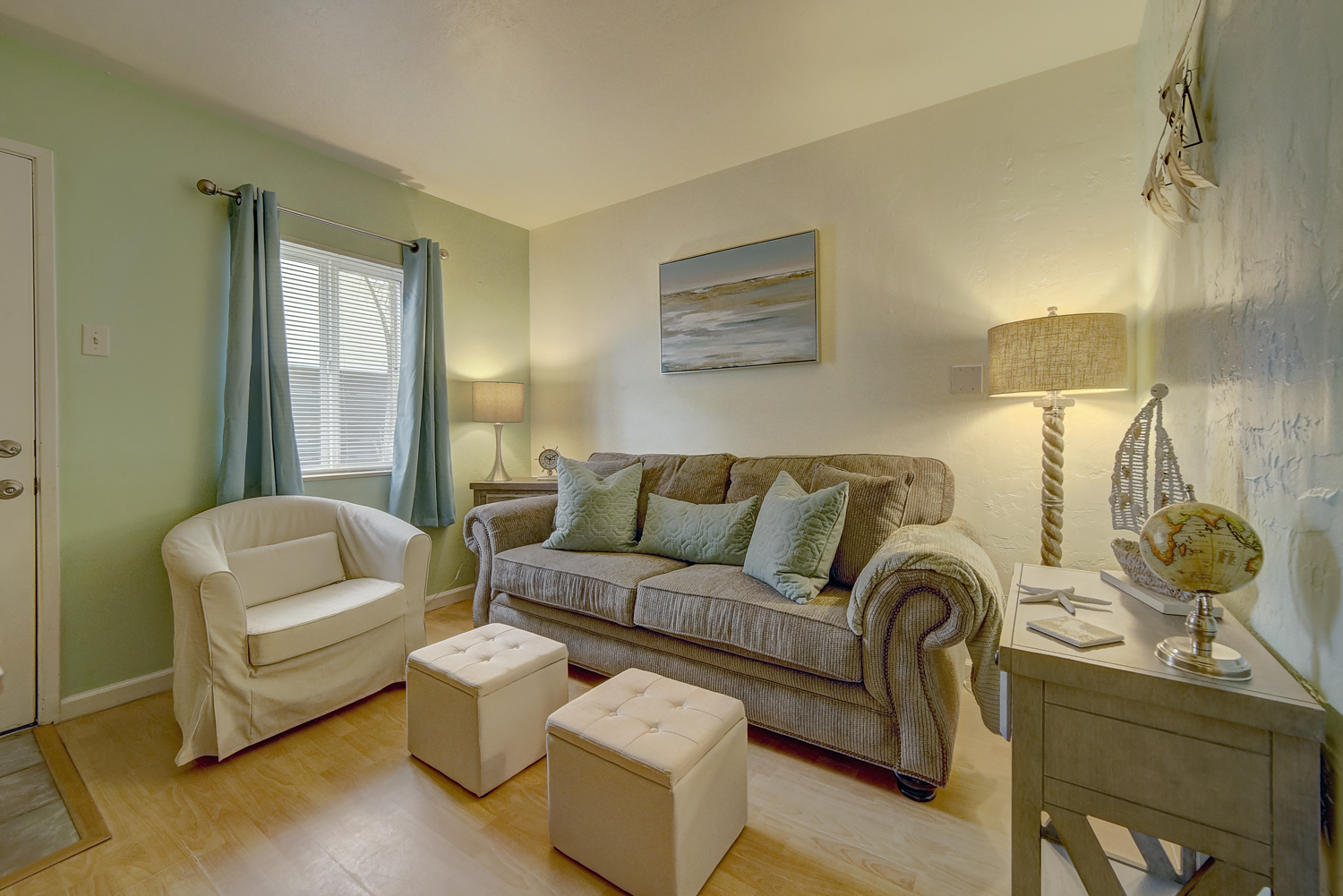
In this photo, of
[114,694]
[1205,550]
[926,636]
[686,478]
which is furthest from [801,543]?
[114,694]

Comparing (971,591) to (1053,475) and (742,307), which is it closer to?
(1053,475)

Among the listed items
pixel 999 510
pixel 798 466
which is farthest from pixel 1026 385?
pixel 798 466

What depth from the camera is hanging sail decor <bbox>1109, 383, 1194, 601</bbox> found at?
122 cm

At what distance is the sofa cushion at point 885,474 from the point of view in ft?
7.30

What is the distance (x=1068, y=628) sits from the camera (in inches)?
38.7

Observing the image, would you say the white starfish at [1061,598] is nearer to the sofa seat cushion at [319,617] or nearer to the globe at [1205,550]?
the globe at [1205,550]

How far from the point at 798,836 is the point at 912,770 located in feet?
1.27

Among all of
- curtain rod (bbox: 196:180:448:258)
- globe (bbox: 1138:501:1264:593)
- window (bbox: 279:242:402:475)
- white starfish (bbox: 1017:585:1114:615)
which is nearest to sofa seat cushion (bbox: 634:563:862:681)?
white starfish (bbox: 1017:585:1114:615)

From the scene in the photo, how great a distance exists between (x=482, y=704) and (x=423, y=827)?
0.33 metres

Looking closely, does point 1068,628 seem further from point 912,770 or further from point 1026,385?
point 1026,385

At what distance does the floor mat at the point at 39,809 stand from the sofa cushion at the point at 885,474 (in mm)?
2298

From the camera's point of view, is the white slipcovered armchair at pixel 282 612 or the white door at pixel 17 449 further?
the white door at pixel 17 449

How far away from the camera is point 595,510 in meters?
2.65

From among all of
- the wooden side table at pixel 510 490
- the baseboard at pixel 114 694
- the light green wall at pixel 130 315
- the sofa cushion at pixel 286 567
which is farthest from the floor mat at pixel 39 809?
the wooden side table at pixel 510 490
